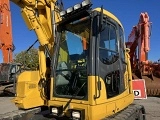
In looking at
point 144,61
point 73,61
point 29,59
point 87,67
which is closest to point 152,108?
point 144,61

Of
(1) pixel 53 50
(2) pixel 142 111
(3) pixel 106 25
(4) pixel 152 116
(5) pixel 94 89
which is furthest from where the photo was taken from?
(4) pixel 152 116

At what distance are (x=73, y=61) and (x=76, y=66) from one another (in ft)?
0.52

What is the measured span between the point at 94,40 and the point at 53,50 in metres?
1.01

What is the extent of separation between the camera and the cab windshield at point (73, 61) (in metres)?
3.98

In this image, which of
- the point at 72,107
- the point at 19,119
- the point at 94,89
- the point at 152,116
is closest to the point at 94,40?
the point at 94,89

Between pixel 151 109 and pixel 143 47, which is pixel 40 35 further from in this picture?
pixel 143 47

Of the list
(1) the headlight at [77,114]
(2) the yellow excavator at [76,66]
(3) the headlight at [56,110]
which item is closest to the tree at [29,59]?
(2) the yellow excavator at [76,66]

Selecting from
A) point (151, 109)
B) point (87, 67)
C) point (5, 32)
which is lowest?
point (151, 109)

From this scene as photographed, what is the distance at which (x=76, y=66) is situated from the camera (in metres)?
4.12

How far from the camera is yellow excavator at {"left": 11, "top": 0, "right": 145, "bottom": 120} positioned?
3789 mm

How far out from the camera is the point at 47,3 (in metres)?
4.80

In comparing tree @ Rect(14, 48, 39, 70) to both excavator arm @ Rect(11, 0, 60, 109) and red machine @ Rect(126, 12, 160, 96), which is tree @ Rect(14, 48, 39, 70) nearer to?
excavator arm @ Rect(11, 0, 60, 109)

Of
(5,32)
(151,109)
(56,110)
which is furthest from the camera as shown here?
(5,32)

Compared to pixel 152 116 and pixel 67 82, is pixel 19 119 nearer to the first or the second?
pixel 67 82
